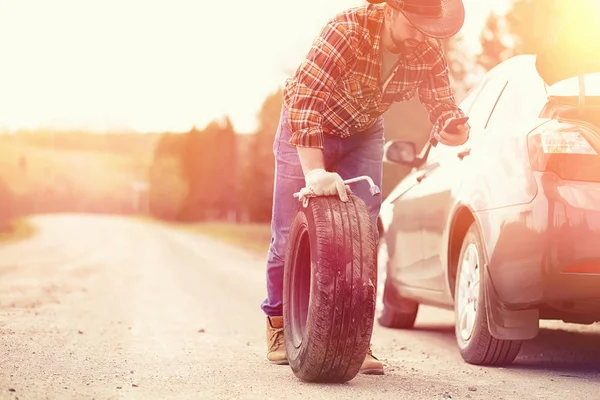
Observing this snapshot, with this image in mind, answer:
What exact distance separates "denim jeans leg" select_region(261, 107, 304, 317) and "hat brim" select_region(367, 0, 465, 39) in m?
0.91

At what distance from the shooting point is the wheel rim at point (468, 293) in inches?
220

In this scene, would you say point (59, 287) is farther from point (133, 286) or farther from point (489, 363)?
point (489, 363)

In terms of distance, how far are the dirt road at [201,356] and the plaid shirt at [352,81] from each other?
1152 millimetres

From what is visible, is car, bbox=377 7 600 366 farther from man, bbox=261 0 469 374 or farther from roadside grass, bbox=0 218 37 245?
roadside grass, bbox=0 218 37 245

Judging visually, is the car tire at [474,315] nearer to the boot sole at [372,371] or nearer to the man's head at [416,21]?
the boot sole at [372,371]

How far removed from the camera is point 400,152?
7020 millimetres

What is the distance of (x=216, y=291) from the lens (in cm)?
1206

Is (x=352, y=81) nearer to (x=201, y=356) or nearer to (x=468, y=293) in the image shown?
(x=468, y=293)

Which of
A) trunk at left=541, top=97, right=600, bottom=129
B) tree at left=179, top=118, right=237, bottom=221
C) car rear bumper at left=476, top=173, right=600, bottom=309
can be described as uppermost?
trunk at left=541, top=97, right=600, bottom=129

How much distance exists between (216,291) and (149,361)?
677cm

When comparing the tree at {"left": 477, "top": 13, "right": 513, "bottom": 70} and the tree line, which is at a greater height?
the tree at {"left": 477, "top": 13, "right": 513, "bottom": 70}

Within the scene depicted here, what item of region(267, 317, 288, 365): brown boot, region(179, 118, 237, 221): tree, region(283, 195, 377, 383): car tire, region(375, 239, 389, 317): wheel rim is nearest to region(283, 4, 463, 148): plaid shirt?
region(283, 195, 377, 383): car tire

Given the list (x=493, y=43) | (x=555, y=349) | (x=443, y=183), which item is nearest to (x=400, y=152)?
(x=443, y=183)

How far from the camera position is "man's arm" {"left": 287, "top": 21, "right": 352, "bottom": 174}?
15.1ft
